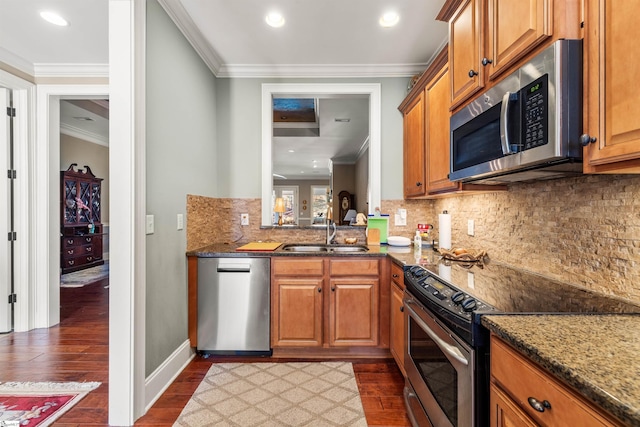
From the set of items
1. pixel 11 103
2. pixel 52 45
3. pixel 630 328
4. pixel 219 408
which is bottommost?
pixel 219 408

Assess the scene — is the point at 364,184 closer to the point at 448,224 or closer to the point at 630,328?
the point at 448,224

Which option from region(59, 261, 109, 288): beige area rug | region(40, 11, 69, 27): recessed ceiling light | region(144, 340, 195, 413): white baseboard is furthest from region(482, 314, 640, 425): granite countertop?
region(59, 261, 109, 288): beige area rug

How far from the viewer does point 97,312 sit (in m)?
3.65

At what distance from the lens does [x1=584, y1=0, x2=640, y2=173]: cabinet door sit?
2.73ft

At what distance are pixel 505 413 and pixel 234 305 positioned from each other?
2020mm

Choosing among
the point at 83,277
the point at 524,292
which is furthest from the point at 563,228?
the point at 83,277

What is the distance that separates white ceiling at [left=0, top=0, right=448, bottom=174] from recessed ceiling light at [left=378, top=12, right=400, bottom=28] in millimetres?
37

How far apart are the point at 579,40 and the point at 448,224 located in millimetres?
1618

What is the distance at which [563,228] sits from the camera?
148 cm

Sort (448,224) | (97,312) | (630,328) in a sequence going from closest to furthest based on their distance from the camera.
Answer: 1. (630,328)
2. (448,224)
3. (97,312)

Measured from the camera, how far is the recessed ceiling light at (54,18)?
2.36m

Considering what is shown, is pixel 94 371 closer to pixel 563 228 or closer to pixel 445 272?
pixel 445 272

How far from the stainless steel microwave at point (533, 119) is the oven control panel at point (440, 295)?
555 mm

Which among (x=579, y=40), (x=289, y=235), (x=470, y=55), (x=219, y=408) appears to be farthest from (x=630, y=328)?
(x=289, y=235)
